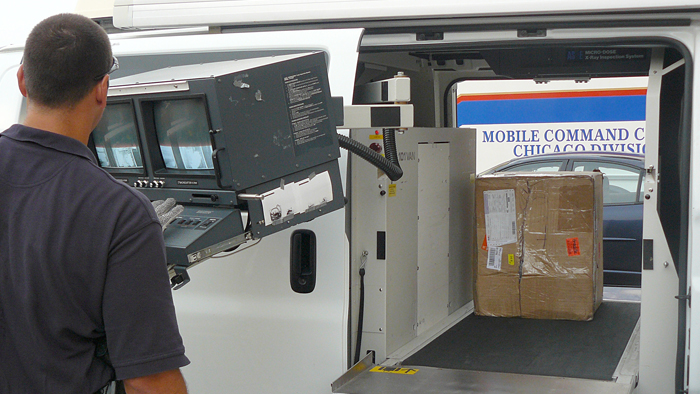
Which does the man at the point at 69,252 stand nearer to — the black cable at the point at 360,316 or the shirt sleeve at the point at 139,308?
the shirt sleeve at the point at 139,308

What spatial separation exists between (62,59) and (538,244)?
3.66 m

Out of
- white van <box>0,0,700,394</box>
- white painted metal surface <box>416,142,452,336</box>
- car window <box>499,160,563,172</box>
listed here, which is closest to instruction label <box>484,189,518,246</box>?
white painted metal surface <box>416,142,452,336</box>

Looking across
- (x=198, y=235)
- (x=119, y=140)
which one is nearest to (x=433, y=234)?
(x=119, y=140)

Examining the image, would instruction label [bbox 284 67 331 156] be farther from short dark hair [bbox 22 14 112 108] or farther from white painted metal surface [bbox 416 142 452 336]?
white painted metal surface [bbox 416 142 452 336]

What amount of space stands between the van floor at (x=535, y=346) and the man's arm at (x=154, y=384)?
7.11 ft

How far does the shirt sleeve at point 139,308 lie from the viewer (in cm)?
141

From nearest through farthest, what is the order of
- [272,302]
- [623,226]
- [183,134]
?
[183,134] → [272,302] → [623,226]

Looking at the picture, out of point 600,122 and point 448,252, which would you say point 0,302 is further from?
point 600,122

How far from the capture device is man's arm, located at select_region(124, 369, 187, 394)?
1.46 metres

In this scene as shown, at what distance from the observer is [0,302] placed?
1.44 m

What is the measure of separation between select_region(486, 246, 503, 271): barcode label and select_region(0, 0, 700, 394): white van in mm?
662

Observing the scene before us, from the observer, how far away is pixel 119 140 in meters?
2.62

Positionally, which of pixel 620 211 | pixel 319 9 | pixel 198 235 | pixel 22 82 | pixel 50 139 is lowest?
pixel 620 211

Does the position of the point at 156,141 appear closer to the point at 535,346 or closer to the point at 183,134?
the point at 183,134
